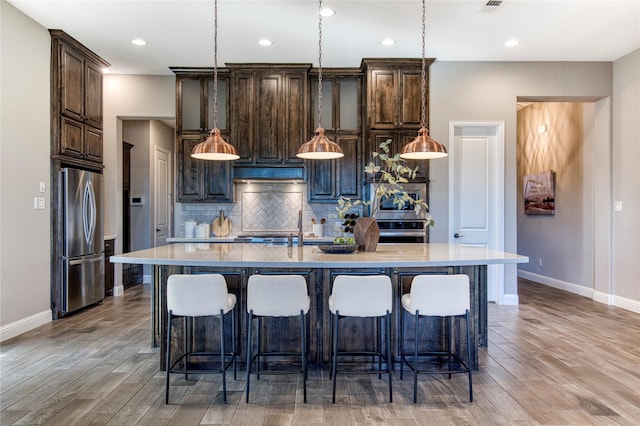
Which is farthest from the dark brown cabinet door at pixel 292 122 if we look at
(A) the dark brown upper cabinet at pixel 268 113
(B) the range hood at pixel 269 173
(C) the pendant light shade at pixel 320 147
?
(C) the pendant light shade at pixel 320 147

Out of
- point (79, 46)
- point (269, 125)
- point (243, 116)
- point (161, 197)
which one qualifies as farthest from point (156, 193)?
point (269, 125)

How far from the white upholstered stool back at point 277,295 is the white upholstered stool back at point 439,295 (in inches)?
29.8

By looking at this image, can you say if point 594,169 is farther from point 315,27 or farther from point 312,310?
point 312,310

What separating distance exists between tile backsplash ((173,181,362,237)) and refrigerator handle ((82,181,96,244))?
110 cm

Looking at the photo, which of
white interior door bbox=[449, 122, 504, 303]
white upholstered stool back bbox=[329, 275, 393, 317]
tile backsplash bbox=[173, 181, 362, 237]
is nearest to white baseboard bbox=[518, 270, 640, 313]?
white interior door bbox=[449, 122, 504, 303]

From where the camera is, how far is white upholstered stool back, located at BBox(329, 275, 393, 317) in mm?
2479

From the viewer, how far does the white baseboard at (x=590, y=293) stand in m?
4.78

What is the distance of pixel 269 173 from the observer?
17.1 ft

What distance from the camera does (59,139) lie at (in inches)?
170

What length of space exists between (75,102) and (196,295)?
356 cm

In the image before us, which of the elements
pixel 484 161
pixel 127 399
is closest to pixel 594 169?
pixel 484 161

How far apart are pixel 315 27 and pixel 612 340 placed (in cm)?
435

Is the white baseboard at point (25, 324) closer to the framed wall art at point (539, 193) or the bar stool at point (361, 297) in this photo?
the bar stool at point (361, 297)

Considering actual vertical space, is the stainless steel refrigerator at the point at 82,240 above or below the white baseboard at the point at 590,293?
above
